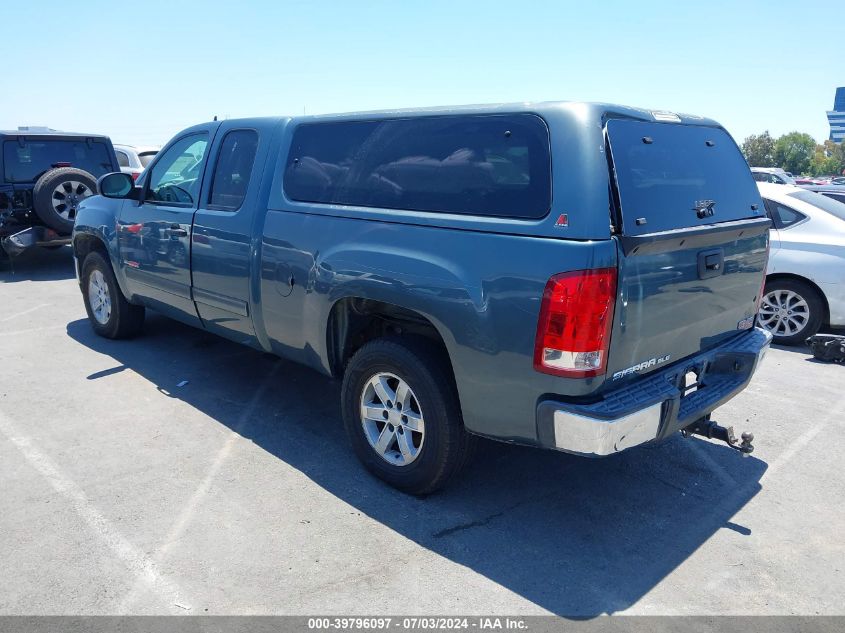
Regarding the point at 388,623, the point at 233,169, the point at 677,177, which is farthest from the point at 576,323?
the point at 233,169

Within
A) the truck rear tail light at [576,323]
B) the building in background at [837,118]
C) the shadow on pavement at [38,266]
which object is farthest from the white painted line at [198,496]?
the building in background at [837,118]

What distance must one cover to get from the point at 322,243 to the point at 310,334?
577 millimetres

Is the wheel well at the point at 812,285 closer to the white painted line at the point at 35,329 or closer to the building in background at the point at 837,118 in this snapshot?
the white painted line at the point at 35,329

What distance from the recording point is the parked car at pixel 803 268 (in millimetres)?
6543

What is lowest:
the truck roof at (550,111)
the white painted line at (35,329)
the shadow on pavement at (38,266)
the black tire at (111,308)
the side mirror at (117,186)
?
the shadow on pavement at (38,266)

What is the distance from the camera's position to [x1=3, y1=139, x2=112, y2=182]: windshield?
9.74 m

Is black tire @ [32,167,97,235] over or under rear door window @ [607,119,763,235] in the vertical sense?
under

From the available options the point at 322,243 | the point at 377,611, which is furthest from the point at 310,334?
the point at 377,611

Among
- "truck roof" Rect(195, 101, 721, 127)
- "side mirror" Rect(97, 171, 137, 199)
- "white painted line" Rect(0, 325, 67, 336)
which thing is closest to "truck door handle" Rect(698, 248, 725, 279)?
"truck roof" Rect(195, 101, 721, 127)

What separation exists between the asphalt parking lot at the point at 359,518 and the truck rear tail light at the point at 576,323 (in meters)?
0.98

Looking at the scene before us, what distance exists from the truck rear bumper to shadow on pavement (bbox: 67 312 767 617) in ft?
1.92

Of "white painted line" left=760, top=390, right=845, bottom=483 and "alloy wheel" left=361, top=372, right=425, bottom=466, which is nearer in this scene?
"alloy wheel" left=361, top=372, right=425, bottom=466

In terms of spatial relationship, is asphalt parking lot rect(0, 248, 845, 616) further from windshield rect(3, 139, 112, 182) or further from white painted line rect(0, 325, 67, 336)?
windshield rect(3, 139, 112, 182)

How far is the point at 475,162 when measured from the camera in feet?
10.6
